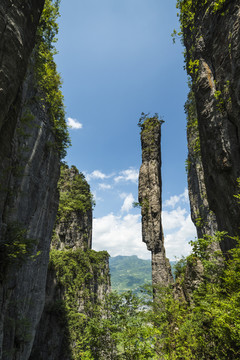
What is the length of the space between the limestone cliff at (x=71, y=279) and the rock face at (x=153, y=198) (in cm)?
919

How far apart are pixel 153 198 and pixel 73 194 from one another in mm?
15625

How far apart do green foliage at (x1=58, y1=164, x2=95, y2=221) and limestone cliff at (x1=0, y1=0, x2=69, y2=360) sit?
1703 cm

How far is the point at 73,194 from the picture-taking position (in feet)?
124

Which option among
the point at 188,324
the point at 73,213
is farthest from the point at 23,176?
the point at 73,213

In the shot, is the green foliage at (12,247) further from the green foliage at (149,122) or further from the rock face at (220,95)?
the green foliage at (149,122)

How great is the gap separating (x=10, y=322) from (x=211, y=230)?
20.6 m

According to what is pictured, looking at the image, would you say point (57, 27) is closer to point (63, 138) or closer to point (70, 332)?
point (63, 138)

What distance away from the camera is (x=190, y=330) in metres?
8.73

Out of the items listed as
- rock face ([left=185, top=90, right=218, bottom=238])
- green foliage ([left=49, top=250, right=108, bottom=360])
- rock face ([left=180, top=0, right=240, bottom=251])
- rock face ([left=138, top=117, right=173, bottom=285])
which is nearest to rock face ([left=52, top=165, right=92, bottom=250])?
green foliage ([left=49, top=250, right=108, bottom=360])

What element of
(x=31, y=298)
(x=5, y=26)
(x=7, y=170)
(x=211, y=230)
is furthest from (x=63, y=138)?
(x=211, y=230)

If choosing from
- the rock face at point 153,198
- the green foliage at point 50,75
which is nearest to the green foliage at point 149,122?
the rock face at point 153,198

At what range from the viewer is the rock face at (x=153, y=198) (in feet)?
94.2

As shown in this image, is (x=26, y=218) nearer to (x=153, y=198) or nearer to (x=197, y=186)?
(x=153, y=198)

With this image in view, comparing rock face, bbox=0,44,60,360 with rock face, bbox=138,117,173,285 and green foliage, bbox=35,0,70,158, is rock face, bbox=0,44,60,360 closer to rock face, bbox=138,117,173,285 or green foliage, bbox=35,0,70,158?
green foliage, bbox=35,0,70,158
